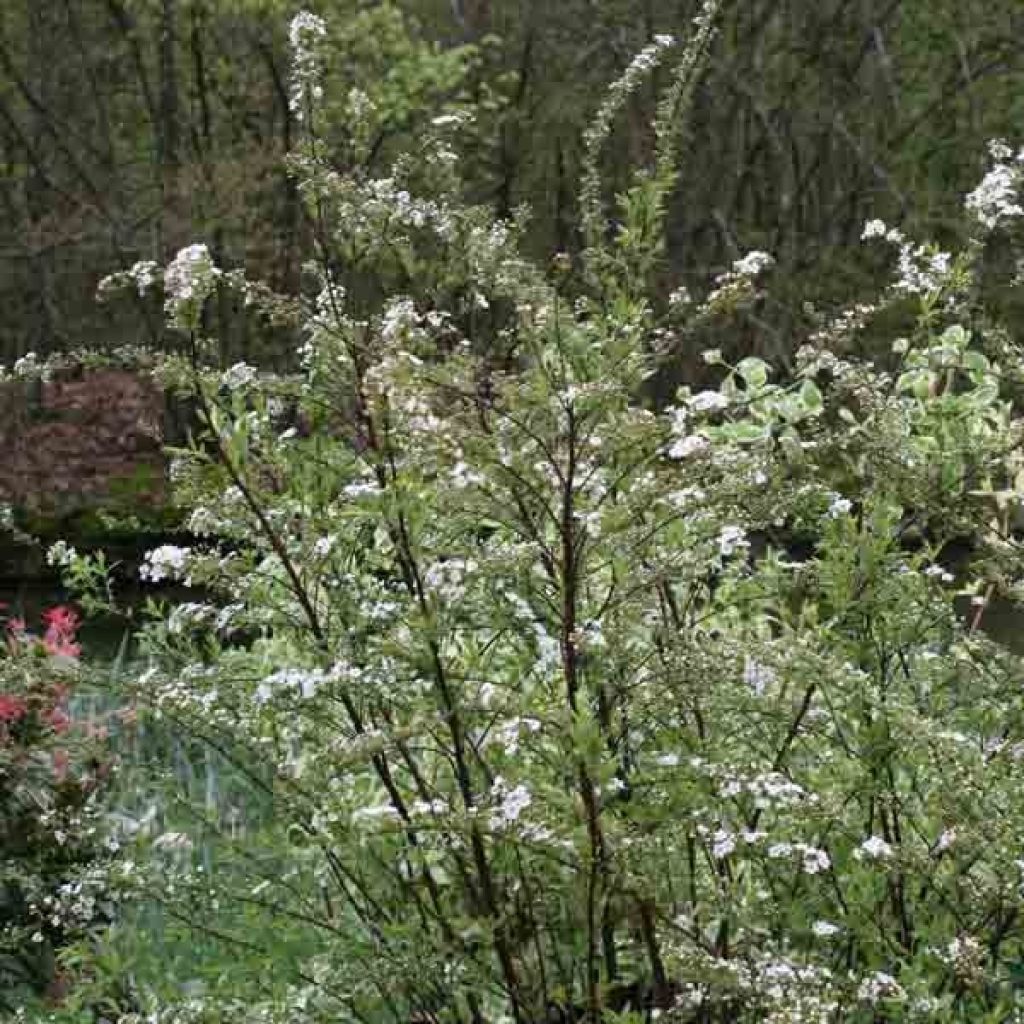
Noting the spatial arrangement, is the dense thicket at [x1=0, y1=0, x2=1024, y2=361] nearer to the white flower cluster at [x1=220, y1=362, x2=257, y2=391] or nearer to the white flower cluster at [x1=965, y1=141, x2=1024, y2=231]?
the white flower cluster at [x1=965, y1=141, x2=1024, y2=231]

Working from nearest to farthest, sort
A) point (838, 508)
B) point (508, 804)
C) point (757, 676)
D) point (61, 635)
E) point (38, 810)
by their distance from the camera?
point (508, 804)
point (838, 508)
point (757, 676)
point (38, 810)
point (61, 635)

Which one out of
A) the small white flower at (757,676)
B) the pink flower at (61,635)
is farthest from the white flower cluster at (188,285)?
the pink flower at (61,635)

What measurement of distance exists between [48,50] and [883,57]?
8970mm

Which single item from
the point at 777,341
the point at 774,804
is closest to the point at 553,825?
the point at 774,804

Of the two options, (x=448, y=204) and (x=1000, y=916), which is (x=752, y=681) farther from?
(x=448, y=204)

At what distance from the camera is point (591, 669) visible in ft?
9.27

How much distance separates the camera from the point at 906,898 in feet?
10.9

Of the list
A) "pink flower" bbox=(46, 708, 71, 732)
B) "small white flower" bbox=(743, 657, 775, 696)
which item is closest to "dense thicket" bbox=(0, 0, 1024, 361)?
"pink flower" bbox=(46, 708, 71, 732)

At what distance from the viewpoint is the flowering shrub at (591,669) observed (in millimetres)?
2717

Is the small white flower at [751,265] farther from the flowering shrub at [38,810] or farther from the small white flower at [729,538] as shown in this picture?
the flowering shrub at [38,810]

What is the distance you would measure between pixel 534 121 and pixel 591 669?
18004 mm

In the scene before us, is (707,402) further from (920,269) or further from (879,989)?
(920,269)

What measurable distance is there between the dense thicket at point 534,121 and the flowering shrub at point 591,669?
14853mm

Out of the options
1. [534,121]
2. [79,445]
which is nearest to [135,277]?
[79,445]
